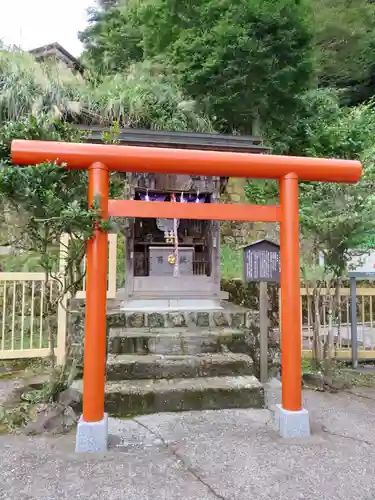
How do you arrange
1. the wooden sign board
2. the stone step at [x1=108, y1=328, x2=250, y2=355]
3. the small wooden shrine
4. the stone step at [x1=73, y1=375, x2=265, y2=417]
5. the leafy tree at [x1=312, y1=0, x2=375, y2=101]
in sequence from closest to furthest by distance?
the stone step at [x1=73, y1=375, x2=265, y2=417] → the wooden sign board → the stone step at [x1=108, y1=328, x2=250, y2=355] → the small wooden shrine → the leafy tree at [x1=312, y1=0, x2=375, y2=101]

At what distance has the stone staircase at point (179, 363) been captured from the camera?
3.75 metres

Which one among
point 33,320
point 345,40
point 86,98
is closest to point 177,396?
point 33,320

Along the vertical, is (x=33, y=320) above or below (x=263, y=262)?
below

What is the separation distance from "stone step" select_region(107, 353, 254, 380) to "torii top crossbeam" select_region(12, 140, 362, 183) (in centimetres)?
220

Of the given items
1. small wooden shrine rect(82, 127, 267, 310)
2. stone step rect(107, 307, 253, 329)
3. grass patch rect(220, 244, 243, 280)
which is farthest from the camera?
grass patch rect(220, 244, 243, 280)

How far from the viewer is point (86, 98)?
9.32 meters

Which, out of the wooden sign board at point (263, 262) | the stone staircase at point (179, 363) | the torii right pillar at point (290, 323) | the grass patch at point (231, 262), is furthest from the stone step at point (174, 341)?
the grass patch at point (231, 262)

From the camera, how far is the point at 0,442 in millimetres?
3111

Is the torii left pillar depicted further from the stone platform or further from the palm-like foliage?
the palm-like foliage

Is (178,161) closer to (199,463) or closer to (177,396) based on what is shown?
(177,396)

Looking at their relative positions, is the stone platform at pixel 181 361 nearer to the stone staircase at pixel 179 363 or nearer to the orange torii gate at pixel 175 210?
the stone staircase at pixel 179 363

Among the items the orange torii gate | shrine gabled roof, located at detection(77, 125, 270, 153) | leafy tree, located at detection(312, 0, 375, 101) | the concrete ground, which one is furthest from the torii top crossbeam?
leafy tree, located at detection(312, 0, 375, 101)

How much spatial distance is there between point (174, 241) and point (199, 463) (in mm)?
4164

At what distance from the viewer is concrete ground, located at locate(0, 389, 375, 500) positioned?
94.0 inches
